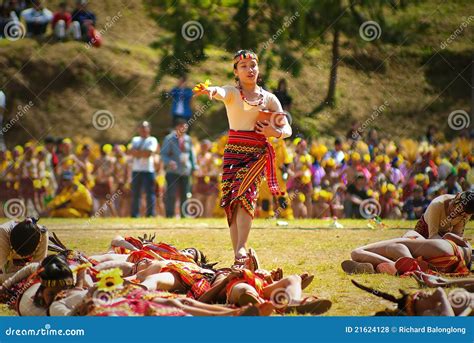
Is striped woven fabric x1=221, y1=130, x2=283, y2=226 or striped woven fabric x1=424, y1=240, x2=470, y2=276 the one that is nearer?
striped woven fabric x1=424, y1=240, x2=470, y2=276

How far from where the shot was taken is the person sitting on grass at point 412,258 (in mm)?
7863

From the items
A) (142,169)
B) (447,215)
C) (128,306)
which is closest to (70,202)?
(142,169)

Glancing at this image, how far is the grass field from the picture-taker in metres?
7.36

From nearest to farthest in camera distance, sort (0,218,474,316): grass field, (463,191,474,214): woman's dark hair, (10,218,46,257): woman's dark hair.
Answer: (10,218,46,257): woman's dark hair, (0,218,474,316): grass field, (463,191,474,214): woman's dark hair

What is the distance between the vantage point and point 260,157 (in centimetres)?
818

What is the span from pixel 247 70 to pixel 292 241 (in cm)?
279

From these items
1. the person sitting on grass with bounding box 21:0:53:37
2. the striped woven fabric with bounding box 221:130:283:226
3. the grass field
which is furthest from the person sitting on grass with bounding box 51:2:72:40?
the striped woven fabric with bounding box 221:130:283:226

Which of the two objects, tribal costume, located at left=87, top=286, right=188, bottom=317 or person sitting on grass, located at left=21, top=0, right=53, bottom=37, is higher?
person sitting on grass, located at left=21, top=0, right=53, bottom=37

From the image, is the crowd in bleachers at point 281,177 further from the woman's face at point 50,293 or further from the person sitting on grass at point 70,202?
the woman's face at point 50,293

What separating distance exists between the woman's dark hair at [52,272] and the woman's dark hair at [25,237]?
0.85 metres

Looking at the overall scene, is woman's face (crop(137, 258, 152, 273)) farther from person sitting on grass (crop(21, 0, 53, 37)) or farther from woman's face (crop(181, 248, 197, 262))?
person sitting on grass (crop(21, 0, 53, 37))

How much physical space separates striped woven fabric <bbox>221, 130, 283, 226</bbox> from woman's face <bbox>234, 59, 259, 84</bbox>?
0.45m

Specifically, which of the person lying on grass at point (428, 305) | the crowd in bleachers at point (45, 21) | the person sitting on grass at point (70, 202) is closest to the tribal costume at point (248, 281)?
the person lying on grass at point (428, 305)

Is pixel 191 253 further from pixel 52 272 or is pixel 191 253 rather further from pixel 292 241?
A: pixel 292 241
